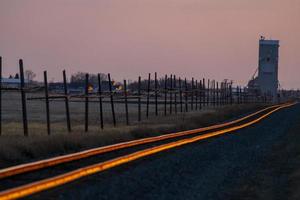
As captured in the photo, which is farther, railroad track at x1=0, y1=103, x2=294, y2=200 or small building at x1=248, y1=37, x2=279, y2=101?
small building at x1=248, y1=37, x2=279, y2=101

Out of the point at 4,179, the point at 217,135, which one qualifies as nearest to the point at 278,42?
the point at 217,135

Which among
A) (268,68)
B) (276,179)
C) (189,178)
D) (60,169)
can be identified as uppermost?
(268,68)

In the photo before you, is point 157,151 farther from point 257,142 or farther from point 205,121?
point 205,121

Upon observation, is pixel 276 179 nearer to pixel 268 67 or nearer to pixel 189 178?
pixel 189 178

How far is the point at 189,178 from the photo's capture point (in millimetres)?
13609

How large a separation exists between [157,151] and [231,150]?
10.3 feet

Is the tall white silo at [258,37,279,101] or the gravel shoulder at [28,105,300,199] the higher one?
the tall white silo at [258,37,279,101]

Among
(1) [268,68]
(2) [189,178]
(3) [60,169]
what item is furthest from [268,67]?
(3) [60,169]

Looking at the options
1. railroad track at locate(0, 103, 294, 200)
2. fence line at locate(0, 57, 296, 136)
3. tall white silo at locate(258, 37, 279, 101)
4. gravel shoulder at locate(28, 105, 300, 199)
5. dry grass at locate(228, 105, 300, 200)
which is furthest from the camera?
tall white silo at locate(258, 37, 279, 101)

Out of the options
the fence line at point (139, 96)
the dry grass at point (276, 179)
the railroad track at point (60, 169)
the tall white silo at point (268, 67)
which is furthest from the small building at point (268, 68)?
the railroad track at point (60, 169)

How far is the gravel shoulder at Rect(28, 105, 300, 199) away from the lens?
1124 cm

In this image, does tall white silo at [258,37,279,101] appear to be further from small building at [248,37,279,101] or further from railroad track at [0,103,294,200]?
railroad track at [0,103,294,200]

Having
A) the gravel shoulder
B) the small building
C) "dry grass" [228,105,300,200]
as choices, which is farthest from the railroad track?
the small building

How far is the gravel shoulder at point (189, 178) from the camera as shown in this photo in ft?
36.9
